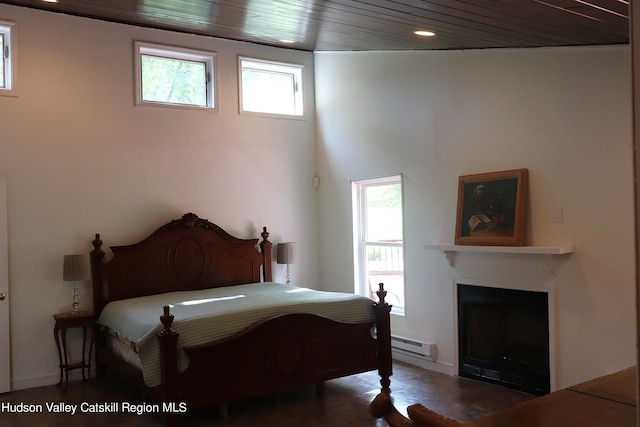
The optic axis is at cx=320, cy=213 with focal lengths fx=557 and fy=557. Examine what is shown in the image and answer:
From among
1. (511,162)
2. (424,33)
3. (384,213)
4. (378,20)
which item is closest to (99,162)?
(384,213)

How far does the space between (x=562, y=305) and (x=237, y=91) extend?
4095mm

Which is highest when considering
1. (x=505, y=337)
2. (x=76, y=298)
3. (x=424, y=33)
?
(x=424, y=33)

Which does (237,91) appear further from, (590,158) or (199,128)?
(590,158)

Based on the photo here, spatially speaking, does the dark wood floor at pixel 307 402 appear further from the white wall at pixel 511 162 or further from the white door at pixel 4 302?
the white wall at pixel 511 162

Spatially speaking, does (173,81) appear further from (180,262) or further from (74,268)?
(74,268)

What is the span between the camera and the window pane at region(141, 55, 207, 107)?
5.91m

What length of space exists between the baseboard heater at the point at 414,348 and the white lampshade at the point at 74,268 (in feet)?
10.2

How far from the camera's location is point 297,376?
14.2ft

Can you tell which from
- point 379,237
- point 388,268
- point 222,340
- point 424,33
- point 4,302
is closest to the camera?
point 222,340

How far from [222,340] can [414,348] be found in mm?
2215

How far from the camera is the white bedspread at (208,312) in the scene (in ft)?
12.8

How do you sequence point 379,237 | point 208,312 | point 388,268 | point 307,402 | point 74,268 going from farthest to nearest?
point 379,237, point 388,268, point 74,268, point 307,402, point 208,312

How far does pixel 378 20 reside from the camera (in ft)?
13.9

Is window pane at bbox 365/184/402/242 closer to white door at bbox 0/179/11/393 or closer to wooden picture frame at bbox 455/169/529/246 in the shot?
wooden picture frame at bbox 455/169/529/246
